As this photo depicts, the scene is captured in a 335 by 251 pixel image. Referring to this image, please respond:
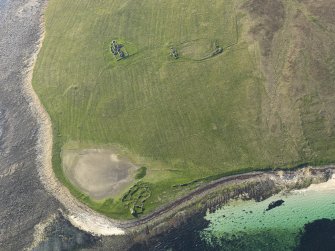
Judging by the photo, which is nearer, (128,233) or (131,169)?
(128,233)

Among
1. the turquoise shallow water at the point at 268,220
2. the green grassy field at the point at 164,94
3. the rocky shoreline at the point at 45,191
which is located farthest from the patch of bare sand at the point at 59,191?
the turquoise shallow water at the point at 268,220

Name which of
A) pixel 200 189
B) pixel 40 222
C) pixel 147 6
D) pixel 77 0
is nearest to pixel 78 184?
pixel 40 222

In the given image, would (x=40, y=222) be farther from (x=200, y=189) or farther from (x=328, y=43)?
(x=328, y=43)

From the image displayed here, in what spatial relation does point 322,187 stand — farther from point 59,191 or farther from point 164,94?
point 59,191

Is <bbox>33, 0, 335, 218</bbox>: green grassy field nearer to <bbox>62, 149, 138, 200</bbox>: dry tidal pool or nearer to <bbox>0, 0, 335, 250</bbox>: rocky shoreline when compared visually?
<bbox>62, 149, 138, 200</bbox>: dry tidal pool

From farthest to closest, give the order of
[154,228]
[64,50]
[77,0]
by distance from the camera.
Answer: [77,0] → [64,50] → [154,228]

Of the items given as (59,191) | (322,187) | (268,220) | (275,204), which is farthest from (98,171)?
(322,187)
